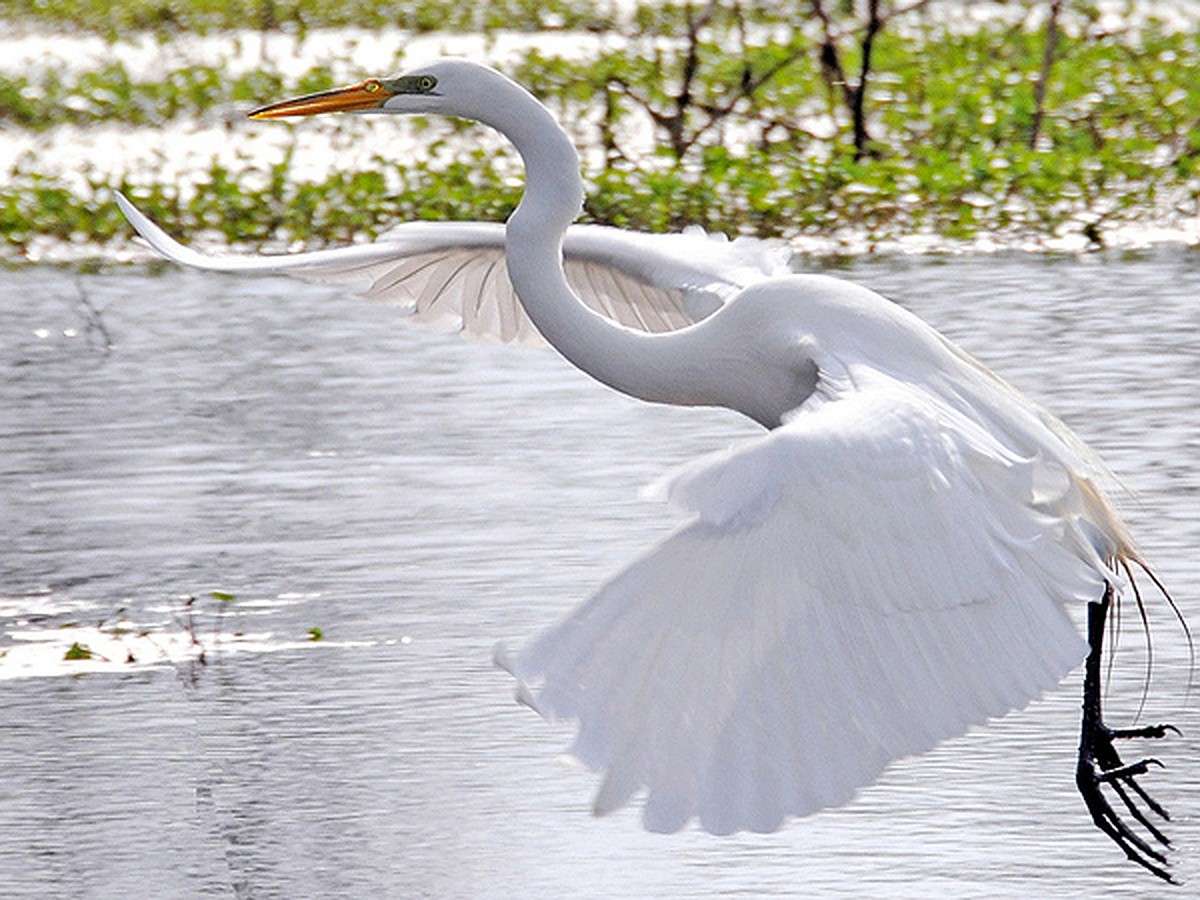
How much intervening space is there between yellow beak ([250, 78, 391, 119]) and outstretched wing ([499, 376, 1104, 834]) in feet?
4.56

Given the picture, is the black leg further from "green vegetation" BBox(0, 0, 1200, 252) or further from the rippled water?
"green vegetation" BBox(0, 0, 1200, 252)

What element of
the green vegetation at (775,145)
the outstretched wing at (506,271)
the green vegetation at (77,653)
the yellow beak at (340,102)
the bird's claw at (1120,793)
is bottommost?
the green vegetation at (775,145)

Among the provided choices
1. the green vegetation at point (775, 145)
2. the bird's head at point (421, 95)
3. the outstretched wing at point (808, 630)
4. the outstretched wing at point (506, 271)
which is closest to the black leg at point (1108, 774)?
the outstretched wing at point (808, 630)

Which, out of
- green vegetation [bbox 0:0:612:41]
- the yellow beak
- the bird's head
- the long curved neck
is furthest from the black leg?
green vegetation [bbox 0:0:612:41]

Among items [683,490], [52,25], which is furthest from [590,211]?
[52,25]

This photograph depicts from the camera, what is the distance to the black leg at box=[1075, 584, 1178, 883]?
414 centimetres

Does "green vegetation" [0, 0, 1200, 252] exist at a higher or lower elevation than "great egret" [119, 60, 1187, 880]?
lower

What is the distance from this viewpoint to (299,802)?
457 centimetres

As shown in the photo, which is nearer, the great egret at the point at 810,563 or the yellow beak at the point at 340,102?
the great egret at the point at 810,563

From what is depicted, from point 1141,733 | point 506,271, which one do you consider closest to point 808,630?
point 1141,733

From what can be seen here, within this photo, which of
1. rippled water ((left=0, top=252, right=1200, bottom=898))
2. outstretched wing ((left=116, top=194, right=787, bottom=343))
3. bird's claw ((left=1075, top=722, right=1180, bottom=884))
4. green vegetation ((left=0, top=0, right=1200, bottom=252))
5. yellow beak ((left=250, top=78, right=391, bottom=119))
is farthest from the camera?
green vegetation ((left=0, top=0, right=1200, bottom=252))

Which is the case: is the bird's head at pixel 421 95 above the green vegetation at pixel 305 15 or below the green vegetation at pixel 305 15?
above

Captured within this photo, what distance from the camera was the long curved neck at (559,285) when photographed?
4.44 meters

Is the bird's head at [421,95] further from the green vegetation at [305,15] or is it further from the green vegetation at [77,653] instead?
the green vegetation at [305,15]
